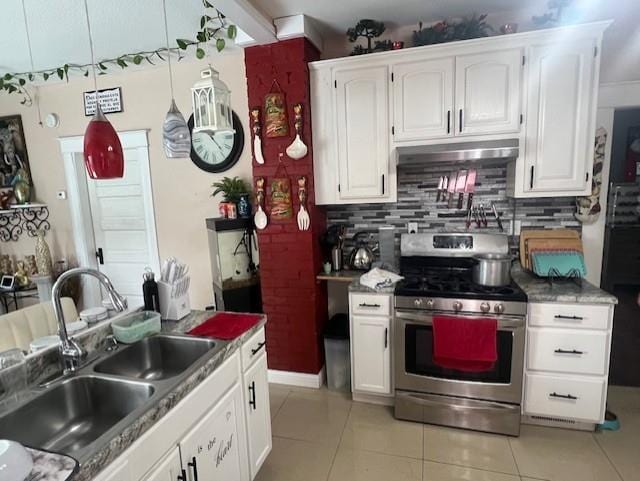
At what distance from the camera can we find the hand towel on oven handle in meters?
2.13

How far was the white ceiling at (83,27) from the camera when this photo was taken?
2250mm

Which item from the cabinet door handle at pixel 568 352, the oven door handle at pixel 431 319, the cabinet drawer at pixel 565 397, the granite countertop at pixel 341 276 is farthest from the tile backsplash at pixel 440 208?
the cabinet drawer at pixel 565 397

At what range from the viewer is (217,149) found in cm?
318

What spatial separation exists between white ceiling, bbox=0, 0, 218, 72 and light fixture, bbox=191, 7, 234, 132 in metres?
0.87

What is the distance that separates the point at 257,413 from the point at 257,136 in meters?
1.87

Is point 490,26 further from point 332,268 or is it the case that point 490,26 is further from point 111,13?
point 111,13

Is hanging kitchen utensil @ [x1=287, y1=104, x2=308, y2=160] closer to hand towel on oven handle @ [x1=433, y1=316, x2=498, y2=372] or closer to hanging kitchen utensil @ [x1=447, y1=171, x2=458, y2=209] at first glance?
hanging kitchen utensil @ [x1=447, y1=171, x2=458, y2=209]

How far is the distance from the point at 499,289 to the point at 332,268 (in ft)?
4.01

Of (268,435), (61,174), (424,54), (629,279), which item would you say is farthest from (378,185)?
(61,174)

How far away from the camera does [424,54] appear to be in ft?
7.93

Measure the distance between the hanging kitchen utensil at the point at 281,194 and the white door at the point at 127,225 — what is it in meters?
1.46

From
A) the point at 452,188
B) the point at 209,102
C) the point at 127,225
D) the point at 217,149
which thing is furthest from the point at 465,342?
the point at 127,225

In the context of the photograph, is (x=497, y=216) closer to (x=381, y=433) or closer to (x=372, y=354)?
(x=372, y=354)

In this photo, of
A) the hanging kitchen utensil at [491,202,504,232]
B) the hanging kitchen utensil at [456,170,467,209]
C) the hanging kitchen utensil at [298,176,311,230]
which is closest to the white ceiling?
the hanging kitchen utensil at [298,176,311,230]
